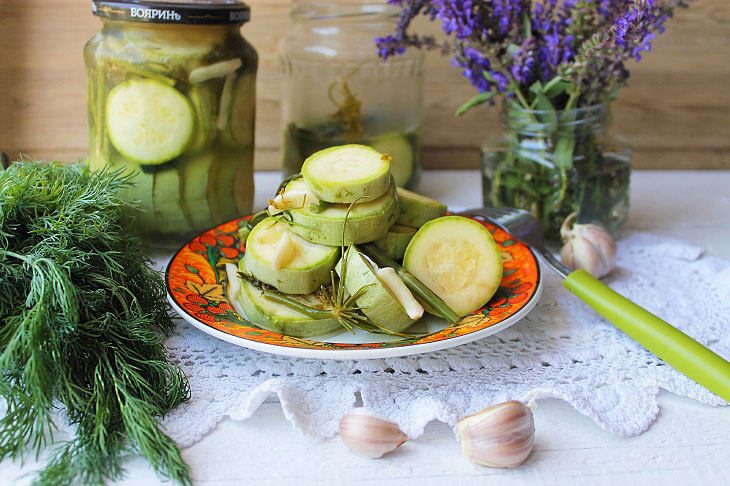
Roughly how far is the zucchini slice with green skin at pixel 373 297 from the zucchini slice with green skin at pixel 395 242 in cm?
7

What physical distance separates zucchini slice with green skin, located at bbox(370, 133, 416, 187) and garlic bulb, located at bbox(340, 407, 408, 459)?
721 millimetres

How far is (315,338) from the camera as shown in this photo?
811 mm

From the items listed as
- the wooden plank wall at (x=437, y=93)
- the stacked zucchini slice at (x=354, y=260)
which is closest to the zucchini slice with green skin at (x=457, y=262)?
the stacked zucchini slice at (x=354, y=260)

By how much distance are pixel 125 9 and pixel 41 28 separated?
1.89ft

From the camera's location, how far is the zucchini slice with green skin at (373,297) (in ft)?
2.59

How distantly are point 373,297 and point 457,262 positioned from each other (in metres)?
0.14

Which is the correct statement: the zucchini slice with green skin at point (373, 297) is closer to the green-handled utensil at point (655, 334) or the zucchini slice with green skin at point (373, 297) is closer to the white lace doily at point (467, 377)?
the white lace doily at point (467, 377)

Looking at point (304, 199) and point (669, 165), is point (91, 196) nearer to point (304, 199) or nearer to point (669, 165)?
point (304, 199)

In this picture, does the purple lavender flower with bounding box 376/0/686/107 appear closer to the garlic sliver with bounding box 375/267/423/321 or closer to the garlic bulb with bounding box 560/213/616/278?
the garlic bulb with bounding box 560/213/616/278

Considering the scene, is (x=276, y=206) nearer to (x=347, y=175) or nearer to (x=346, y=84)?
(x=347, y=175)

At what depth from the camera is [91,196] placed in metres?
0.91

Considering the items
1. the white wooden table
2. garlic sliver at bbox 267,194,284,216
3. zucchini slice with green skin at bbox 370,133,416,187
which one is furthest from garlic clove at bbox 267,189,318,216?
zucchini slice with green skin at bbox 370,133,416,187

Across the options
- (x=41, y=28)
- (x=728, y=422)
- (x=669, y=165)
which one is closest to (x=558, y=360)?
(x=728, y=422)

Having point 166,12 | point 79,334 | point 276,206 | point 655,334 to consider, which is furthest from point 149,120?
point 655,334
